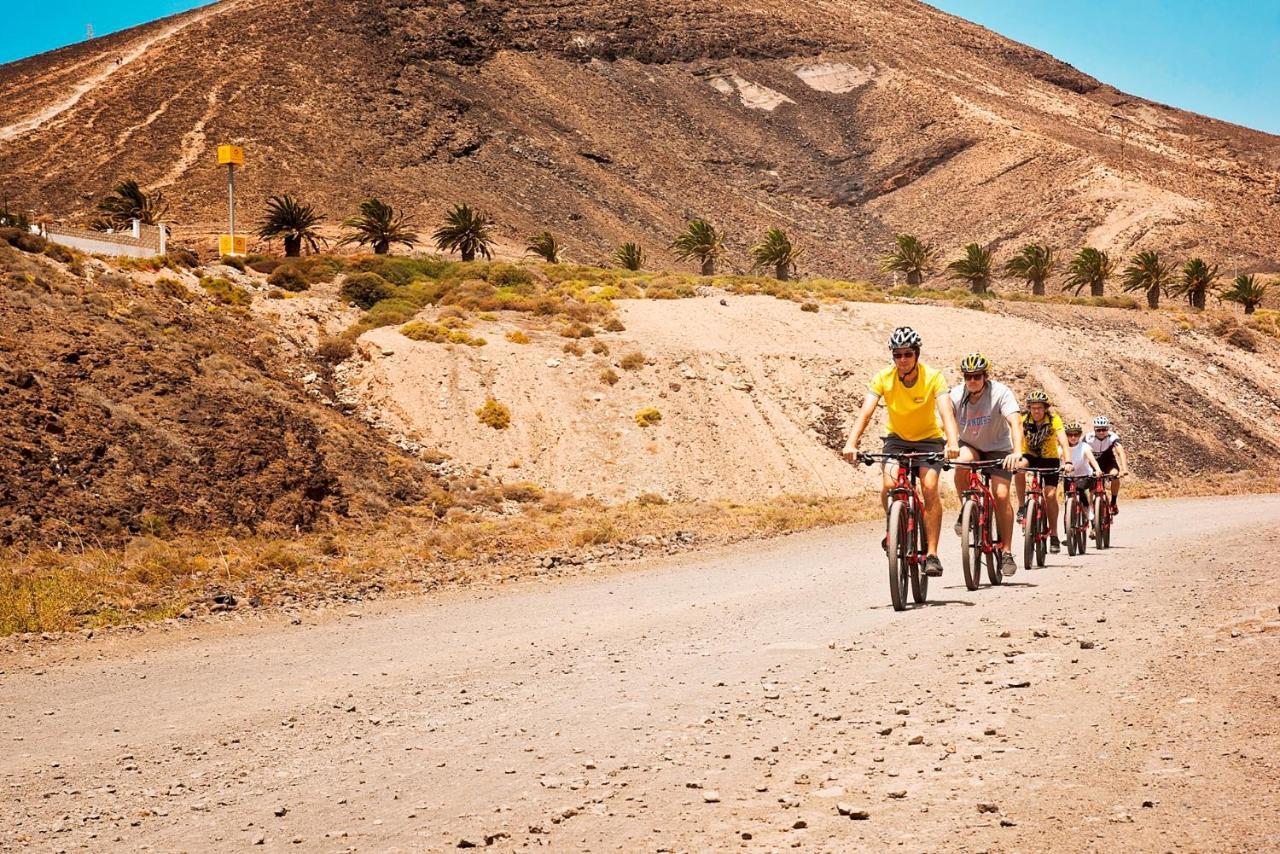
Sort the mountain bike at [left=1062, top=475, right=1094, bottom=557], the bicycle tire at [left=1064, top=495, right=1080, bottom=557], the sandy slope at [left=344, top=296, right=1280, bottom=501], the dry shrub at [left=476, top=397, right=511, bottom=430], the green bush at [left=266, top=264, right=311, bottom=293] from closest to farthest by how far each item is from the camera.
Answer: the bicycle tire at [left=1064, top=495, right=1080, bottom=557] < the mountain bike at [left=1062, top=475, right=1094, bottom=557] < the sandy slope at [left=344, top=296, right=1280, bottom=501] < the dry shrub at [left=476, top=397, right=511, bottom=430] < the green bush at [left=266, top=264, right=311, bottom=293]

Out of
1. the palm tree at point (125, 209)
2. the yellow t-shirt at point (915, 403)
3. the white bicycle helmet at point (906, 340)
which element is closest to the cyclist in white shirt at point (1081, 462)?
the yellow t-shirt at point (915, 403)

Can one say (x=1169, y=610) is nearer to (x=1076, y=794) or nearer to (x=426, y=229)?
(x=1076, y=794)

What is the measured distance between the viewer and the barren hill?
291ft

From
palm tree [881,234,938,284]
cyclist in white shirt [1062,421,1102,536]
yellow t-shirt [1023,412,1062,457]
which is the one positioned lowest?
cyclist in white shirt [1062,421,1102,536]

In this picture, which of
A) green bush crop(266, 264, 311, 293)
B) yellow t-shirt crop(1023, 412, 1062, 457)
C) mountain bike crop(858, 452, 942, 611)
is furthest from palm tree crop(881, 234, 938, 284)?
mountain bike crop(858, 452, 942, 611)

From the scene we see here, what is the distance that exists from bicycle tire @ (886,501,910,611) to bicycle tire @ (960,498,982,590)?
1.34 metres

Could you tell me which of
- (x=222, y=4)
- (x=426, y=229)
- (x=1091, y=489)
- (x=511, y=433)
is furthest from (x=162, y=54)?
(x=1091, y=489)

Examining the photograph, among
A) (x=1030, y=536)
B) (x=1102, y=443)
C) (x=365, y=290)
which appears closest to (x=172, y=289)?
(x=365, y=290)

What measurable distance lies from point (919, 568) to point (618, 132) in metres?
99.6

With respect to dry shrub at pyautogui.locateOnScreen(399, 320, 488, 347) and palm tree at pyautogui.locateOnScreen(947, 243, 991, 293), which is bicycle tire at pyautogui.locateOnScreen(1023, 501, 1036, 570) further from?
palm tree at pyautogui.locateOnScreen(947, 243, 991, 293)

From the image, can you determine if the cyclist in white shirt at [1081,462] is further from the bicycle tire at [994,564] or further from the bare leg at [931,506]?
the bare leg at [931,506]

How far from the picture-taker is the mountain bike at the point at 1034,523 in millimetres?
14820

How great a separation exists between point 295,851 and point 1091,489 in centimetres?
1440

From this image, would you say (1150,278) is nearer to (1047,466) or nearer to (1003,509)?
(1047,466)
